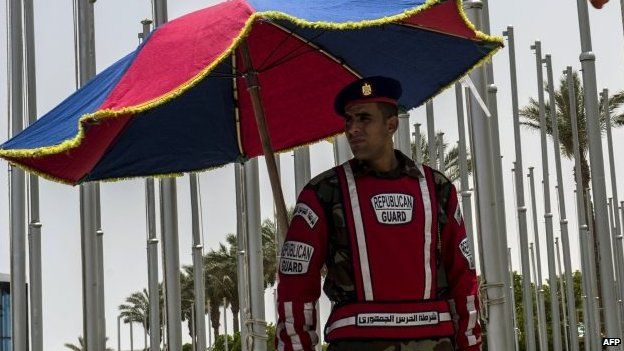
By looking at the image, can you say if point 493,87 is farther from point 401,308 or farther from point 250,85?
point 401,308

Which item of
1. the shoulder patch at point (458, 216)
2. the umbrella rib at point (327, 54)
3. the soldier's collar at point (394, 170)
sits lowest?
the shoulder patch at point (458, 216)

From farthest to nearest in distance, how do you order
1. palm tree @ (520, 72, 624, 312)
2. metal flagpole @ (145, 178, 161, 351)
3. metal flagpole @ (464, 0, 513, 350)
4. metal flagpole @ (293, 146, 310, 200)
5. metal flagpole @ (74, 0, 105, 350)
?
palm tree @ (520, 72, 624, 312) → metal flagpole @ (145, 178, 161, 351) → metal flagpole @ (74, 0, 105, 350) → metal flagpole @ (293, 146, 310, 200) → metal flagpole @ (464, 0, 513, 350)

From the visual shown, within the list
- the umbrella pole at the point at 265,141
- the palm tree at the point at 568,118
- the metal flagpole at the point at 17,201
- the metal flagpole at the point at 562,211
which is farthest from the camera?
the palm tree at the point at 568,118

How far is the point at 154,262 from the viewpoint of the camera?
13945mm

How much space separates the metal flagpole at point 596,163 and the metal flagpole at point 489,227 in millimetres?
3392

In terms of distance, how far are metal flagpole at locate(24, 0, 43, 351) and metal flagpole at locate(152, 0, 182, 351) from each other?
215cm

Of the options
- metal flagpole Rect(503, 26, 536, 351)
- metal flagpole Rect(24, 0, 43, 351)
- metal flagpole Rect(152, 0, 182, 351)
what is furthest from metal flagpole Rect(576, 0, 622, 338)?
metal flagpole Rect(503, 26, 536, 351)

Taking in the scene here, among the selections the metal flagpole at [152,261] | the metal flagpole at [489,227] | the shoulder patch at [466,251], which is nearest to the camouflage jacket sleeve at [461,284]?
the shoulder patch at [466,251]

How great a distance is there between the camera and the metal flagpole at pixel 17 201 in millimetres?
13445

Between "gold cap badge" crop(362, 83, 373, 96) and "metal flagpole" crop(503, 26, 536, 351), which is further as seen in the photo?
"metal flagpole" crop(503, 26, 536, 351)

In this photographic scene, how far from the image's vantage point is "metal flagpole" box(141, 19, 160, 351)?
46.1ft

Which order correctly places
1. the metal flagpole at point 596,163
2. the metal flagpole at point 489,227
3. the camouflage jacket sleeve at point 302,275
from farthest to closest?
the metal flagpole at point 596,163 → the metal flagpole at point 489,227 → the camouflage jacket sleeve at point 302,275

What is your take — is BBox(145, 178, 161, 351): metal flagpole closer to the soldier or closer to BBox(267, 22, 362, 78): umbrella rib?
BBox(267, 22, 362, 78): umbrella rib

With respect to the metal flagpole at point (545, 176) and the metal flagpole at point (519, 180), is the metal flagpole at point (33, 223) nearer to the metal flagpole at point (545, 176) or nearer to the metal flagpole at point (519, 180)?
the metal flagpole at point (519, 180)
